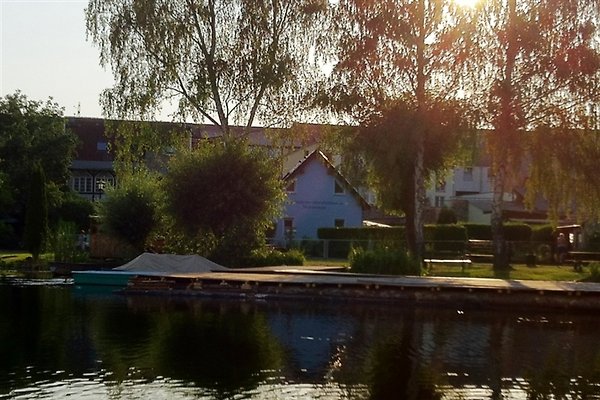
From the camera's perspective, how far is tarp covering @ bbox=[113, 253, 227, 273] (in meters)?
36.6

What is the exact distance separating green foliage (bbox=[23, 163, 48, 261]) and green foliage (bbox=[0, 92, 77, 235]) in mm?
14472

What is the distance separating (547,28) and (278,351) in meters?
23.3

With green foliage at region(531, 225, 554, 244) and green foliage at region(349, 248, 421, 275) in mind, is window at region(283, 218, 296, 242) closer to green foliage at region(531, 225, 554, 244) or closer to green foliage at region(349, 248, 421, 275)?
green foliage at region(531, 225, 554, 244)

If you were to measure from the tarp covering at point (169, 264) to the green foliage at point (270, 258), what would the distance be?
3.21m

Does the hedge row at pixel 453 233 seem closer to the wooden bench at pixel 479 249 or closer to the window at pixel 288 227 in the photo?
the window at pixel 288 227

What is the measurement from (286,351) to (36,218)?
28.5 meters

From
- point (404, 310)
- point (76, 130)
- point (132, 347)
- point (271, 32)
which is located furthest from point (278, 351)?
point (76, 130)

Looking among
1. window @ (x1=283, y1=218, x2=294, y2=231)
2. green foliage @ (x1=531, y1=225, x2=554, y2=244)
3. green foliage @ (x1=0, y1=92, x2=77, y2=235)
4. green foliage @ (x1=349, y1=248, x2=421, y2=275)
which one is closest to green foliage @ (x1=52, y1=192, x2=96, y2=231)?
green foliage @ (x1=0, y1=92, x2=77, y2=235)

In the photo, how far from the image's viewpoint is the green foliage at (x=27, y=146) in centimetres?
6303

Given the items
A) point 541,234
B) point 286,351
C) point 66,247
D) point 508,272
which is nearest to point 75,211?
point 66,247

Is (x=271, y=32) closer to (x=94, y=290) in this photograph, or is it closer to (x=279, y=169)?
(x=279, y=169)

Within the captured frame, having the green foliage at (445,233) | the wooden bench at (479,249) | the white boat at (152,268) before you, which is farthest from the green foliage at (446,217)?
the white boat at (152,268)

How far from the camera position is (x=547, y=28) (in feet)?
123

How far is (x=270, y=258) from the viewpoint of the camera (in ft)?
137
